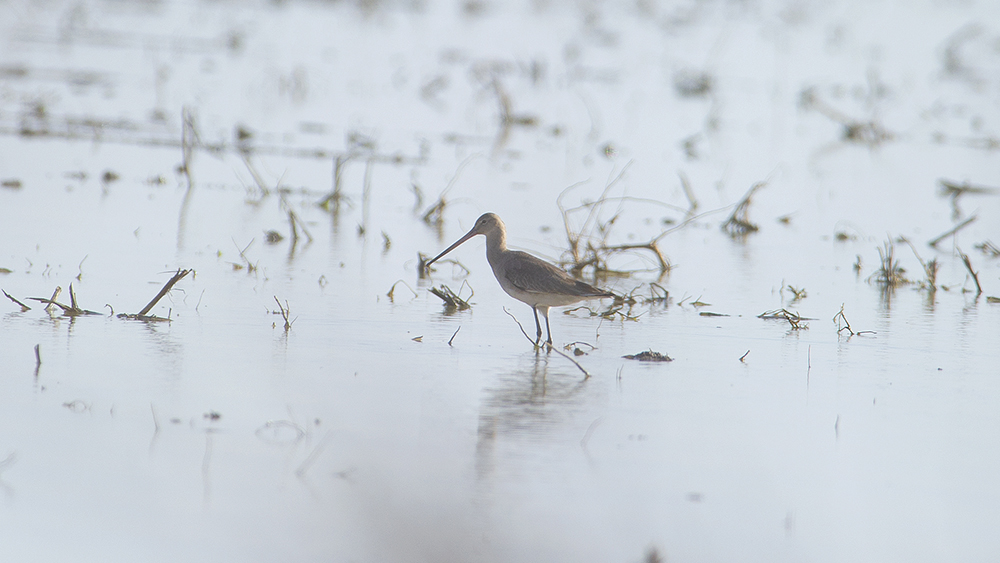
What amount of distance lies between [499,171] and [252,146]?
104 inches

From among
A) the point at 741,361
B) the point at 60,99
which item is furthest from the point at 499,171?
the point at 741,361

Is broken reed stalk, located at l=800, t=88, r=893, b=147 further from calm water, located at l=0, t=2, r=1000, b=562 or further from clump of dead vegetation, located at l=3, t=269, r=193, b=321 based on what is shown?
clump of dead vegetation, located at l=3, t=269, r=193, b=321

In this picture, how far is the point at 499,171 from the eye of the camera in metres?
13.2

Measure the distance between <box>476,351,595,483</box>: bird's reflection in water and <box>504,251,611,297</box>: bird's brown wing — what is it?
0.49 m

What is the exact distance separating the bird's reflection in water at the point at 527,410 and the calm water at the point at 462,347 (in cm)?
2

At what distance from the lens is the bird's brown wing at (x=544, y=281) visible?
21.5 feet

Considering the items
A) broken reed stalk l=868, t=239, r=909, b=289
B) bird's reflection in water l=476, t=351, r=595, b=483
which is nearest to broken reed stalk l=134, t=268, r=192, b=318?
bird's reflection in water l=476, t=351, r=595, b=483

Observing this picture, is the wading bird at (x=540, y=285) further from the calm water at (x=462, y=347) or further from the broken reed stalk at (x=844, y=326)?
the broken reed stalk at (x=844, y=326)

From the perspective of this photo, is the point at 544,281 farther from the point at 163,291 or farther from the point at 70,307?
the point at 70,307

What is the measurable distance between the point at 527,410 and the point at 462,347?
1.20 metres

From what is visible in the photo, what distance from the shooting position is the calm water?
3.91 meters

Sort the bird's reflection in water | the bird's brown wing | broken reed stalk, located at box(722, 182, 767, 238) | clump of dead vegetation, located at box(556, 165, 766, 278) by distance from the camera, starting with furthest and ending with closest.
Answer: broken reed stalk, located at box(722, 182, 767, 238), clump of dead vegetation, located at box(556, 165, 766, 278), the bird's brown wing, the bird's reflection in water

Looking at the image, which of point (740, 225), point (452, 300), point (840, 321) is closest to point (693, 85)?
point (740, 225)

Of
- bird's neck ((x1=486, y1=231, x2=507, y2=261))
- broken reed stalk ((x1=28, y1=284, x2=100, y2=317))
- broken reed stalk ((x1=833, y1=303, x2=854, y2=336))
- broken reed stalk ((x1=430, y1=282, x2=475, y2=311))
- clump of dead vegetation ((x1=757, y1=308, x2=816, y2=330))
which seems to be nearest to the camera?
broken reed stalk ((x1=28, y1=284, x2=100, y2=317))
